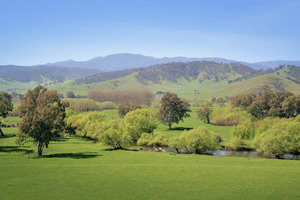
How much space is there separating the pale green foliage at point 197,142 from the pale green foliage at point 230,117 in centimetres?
5255

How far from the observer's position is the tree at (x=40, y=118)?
5514cm

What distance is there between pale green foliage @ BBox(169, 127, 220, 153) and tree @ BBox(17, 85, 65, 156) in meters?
31.3

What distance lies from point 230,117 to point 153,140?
187 ft

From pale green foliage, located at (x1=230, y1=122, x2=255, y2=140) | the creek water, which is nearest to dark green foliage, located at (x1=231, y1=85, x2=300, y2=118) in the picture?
pale green foliage, located at (x1=230, y1=122, x2=255, y2=140)

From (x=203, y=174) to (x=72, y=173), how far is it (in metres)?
22.2

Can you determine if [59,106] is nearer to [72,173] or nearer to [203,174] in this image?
[72,173]

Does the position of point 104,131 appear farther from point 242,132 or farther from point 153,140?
point 242,132

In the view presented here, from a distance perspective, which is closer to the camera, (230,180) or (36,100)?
(230,180)

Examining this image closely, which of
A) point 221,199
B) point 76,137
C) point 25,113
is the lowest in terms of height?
point 76,137

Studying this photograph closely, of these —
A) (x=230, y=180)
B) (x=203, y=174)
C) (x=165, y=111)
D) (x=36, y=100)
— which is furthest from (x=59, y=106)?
(x=165, y=111)

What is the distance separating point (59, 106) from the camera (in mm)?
59062

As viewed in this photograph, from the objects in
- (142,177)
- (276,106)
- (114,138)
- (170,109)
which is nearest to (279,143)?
(142,177)

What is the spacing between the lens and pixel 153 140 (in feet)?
272

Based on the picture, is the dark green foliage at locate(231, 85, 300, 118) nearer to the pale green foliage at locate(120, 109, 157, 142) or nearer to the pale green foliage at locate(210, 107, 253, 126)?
the pale green foliage at locate(210, 107, 253, 126)
